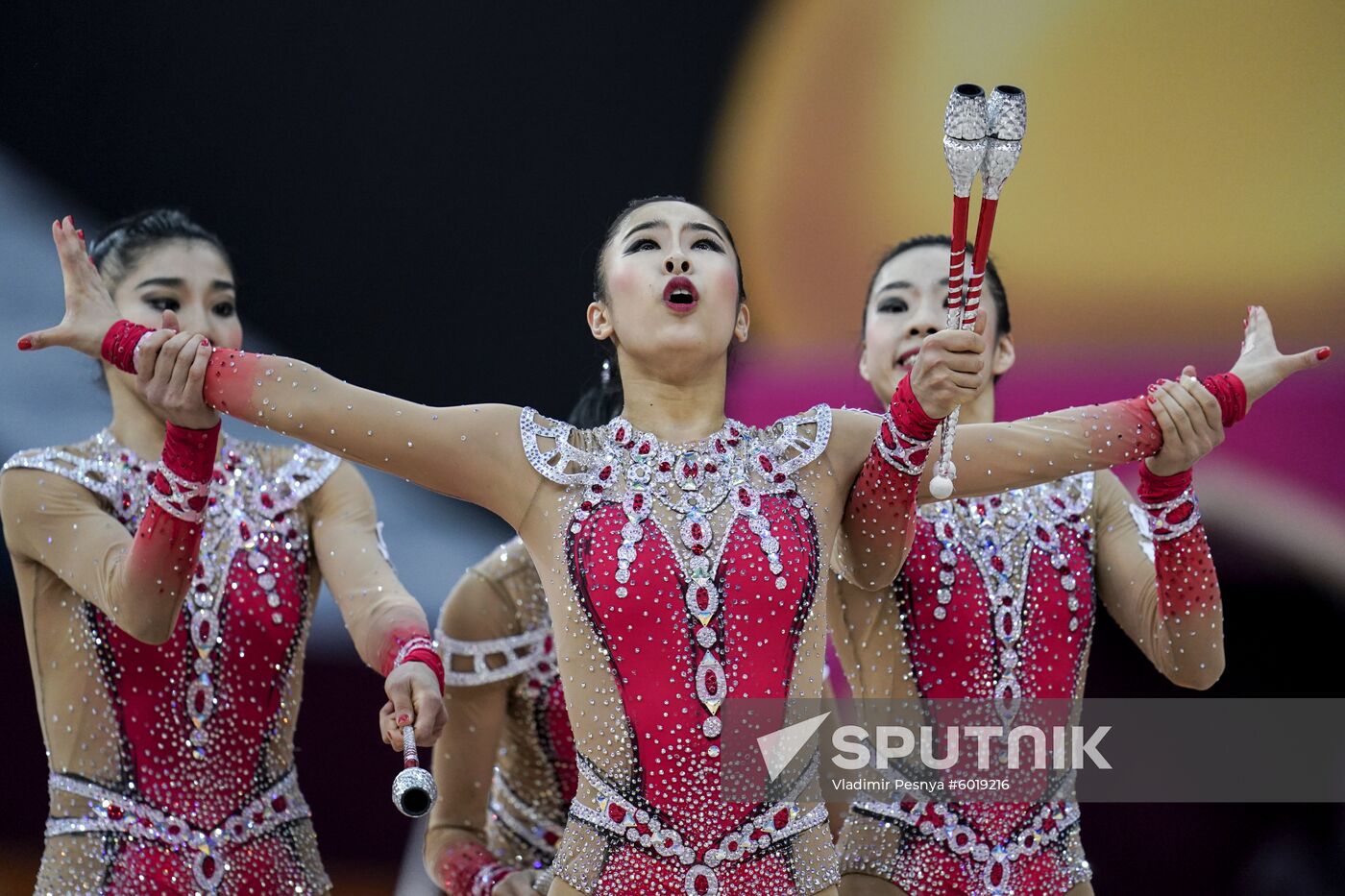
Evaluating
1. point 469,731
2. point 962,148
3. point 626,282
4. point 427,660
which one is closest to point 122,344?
point 427,660

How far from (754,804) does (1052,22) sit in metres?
2.04

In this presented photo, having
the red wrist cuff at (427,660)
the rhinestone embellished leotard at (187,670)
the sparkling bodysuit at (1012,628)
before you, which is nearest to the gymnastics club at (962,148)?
the sparkling bodysuit at (1012,628)

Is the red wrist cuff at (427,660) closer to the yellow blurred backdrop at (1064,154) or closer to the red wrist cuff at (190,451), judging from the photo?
the red wrist cuff at (190,451)

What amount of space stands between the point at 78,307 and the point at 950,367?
1121 mm

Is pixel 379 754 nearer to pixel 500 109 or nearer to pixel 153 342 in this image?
pixel 500 109

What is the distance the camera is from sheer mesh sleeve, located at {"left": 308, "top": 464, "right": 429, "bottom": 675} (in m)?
2.30

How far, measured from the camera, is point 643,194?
11.5ft

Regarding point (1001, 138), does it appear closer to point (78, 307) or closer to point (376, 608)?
point (376, 608)

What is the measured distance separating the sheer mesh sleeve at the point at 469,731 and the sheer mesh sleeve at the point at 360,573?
243 mm

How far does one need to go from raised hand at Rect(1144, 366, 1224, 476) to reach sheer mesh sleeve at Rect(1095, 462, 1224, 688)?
93 mm

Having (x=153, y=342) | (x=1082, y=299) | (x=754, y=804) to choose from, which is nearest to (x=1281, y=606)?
(x=1082, y=299)

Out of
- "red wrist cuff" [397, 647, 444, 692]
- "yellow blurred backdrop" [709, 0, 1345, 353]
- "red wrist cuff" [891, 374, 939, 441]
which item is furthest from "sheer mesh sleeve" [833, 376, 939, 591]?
"yellow blurred backdrop" [709, 0, 1345, 353]

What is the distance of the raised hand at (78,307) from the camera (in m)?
2.17

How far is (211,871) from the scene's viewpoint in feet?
8.04
